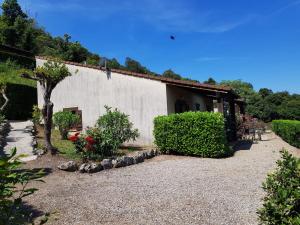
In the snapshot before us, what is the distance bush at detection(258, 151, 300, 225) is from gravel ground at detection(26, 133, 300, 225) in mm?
2403

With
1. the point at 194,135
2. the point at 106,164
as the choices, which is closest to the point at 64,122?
the point at 106,164

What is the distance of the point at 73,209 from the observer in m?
7.49

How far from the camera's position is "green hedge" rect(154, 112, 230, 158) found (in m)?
14.6

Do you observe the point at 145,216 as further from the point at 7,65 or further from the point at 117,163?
the point at 7,65

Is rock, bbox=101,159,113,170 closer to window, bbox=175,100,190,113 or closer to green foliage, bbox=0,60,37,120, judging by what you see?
window, bbox=175,100,190,113

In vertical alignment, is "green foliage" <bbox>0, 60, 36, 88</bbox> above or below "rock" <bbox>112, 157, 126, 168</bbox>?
above

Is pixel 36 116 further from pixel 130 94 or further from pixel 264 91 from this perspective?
pixel 264 91

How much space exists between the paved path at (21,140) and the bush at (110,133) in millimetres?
2293

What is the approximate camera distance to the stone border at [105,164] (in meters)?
11.4

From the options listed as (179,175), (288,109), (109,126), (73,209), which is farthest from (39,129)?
(288,109)

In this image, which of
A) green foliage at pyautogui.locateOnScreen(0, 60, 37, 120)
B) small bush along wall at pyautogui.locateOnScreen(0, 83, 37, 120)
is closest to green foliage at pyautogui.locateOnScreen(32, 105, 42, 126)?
green foliage at pyautogui.locateOnScreen(0, 60, 37, 120)

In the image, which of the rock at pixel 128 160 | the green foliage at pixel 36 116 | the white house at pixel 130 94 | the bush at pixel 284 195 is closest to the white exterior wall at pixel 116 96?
the white house at pixel 130 94

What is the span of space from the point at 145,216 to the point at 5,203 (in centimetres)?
511

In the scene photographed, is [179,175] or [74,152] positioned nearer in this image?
[179,175]
